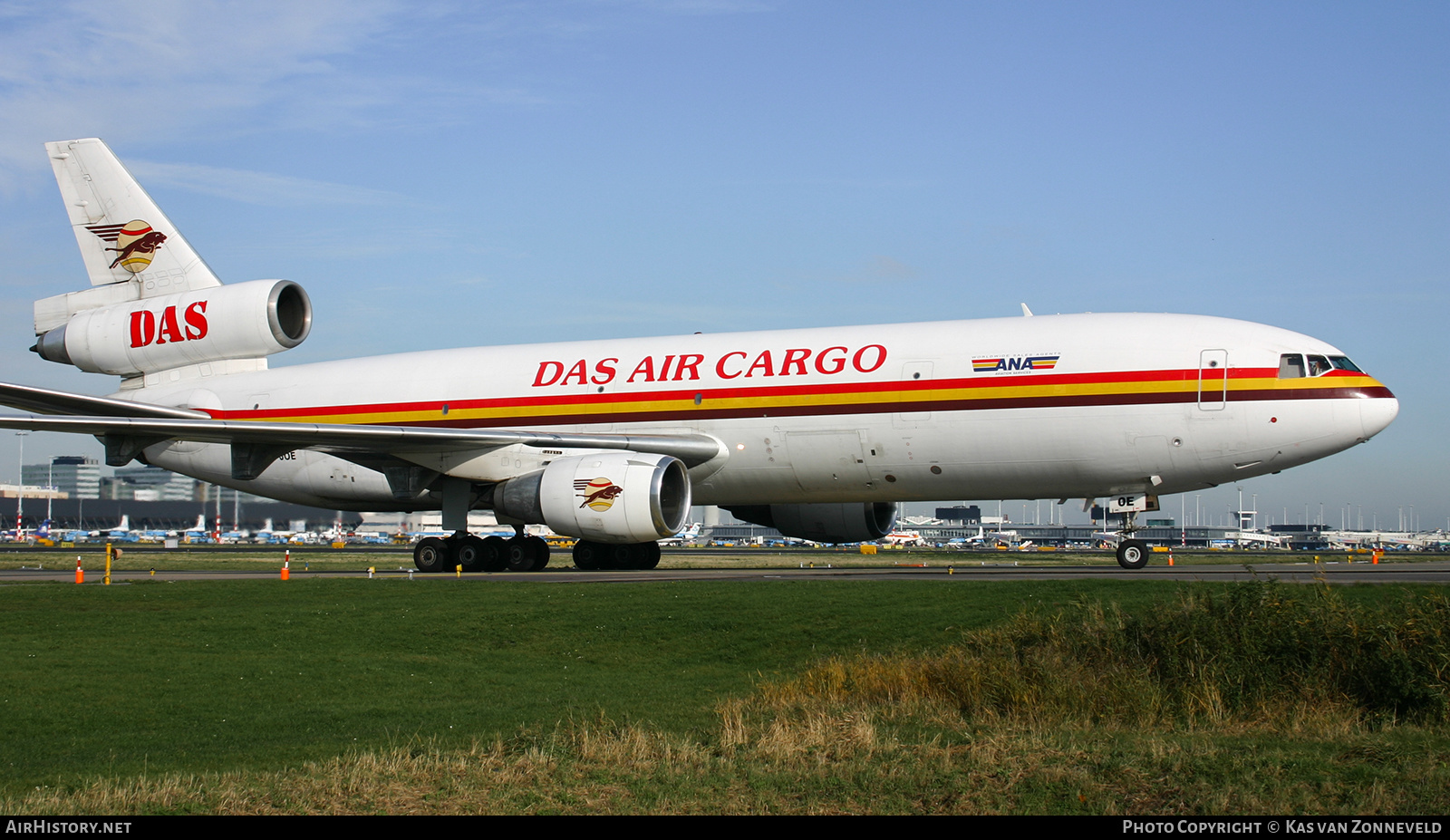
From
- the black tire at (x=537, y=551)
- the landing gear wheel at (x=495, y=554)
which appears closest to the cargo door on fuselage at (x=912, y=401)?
the black tire at (x=537, y=551)

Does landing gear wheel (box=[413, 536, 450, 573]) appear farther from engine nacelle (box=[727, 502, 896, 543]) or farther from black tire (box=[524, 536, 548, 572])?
engine nacelle (box=[727, 502, 896, 543])

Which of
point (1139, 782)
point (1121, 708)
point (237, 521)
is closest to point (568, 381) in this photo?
point (1121, 708)

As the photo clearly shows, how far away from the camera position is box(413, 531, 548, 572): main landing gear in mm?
24641

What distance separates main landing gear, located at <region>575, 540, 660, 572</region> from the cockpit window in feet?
42.7

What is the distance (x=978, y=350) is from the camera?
872 inches

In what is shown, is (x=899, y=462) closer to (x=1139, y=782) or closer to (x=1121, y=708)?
(x=1121, y=708)

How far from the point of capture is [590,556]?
26344 millimetres

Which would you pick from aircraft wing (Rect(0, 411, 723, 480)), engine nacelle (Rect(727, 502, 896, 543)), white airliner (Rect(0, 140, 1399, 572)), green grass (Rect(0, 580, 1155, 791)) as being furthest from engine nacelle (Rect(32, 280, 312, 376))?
engine nacelle (Rect(727, 502, 896, 543))

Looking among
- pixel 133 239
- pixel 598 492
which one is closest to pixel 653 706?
pixel 598 492

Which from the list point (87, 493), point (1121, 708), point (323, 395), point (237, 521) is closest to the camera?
point (1121, 708)

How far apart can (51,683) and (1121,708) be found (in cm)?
993

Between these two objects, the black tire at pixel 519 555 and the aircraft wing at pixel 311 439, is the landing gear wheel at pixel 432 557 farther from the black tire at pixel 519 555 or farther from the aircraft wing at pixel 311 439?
the aircraft wing at pixel 311 439

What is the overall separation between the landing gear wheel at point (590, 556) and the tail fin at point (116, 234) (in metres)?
10.9

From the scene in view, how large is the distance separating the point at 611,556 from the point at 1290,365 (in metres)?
14.2
